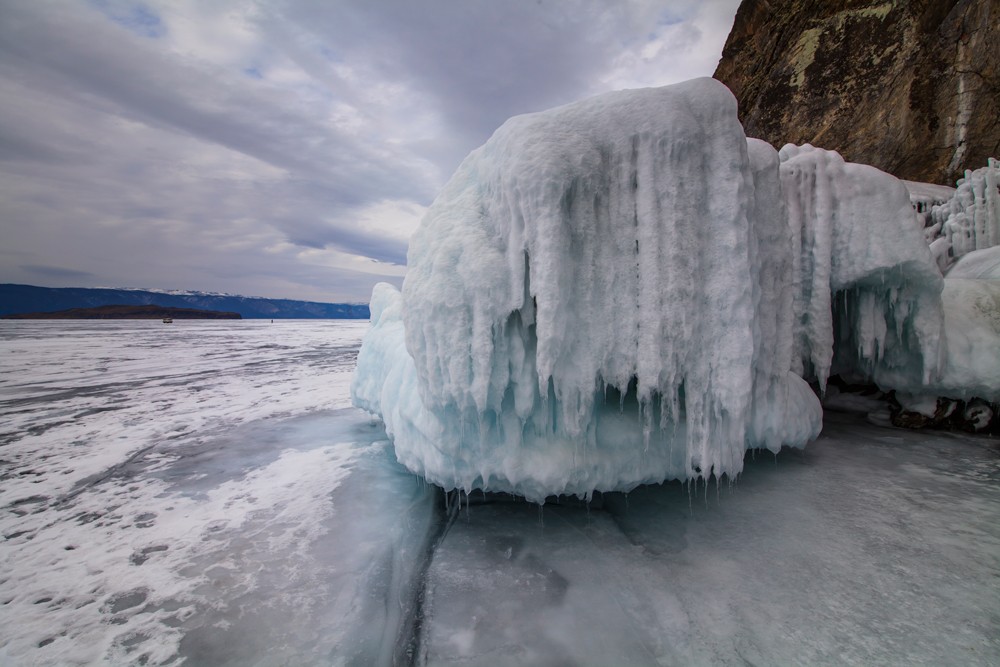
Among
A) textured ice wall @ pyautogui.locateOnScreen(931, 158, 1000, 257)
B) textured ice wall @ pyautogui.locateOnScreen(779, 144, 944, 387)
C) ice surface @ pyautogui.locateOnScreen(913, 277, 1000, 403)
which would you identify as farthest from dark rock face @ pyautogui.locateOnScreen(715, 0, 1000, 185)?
textured ice wall @ pyautogui.locateOnScreen(779, 144, 944, 387)

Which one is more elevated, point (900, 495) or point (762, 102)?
point (762, 102)

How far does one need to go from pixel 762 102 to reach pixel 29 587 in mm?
20147

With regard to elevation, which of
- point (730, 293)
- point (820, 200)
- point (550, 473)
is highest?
point (820, 200)

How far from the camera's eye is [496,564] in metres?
3.09

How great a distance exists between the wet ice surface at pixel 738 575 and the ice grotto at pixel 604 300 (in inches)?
19.1

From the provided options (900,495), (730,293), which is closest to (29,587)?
(730,293)

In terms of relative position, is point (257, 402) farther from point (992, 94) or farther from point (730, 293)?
point (992, 94)

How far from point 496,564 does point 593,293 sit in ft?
7.47

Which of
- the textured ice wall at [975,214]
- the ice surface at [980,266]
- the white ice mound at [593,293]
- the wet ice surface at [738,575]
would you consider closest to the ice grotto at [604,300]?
the white ice mound at [593,293]

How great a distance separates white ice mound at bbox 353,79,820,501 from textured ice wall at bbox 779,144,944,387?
7.48ft

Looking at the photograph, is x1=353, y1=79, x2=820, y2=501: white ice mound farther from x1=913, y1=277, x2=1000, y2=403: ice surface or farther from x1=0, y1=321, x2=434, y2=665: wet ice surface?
x1=913, y1=277, x2=1000, y2=403: ice surface

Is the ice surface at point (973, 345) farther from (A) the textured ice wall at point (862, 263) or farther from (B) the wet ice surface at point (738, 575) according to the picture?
(B) the wet ice surface at point (738, 575)

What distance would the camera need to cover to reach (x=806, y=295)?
522 cm

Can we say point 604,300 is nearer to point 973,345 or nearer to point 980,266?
point 973,345
